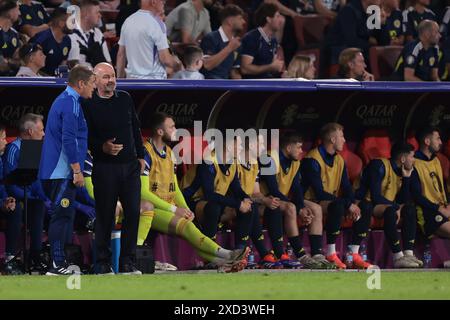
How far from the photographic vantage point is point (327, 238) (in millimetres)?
14117

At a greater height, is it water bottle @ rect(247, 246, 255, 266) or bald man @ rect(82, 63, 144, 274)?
bald man @ rect(82, 63, 144, 274)

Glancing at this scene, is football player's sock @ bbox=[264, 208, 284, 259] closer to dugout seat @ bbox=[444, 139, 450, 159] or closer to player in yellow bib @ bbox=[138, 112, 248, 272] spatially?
player in yellow bib @ bbox=[138, 112, 248, 272]

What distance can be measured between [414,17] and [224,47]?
3.35 m

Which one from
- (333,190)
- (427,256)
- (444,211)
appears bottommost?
(427,256)

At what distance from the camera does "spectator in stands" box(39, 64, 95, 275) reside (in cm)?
1168

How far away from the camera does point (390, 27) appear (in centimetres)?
1769

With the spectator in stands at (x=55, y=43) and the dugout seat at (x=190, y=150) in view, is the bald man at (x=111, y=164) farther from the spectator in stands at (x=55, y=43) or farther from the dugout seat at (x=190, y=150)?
the spectator in stands at (x=55, y=43)

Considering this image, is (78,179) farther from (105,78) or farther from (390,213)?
(390,213)

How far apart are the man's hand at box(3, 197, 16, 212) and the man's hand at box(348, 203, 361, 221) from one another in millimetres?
3370

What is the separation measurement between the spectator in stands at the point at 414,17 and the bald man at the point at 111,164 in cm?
668

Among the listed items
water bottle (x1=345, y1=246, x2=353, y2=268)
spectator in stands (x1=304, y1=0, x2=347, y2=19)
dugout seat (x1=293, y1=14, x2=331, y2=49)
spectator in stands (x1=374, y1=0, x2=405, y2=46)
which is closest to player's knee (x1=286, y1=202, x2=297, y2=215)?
water bottle (x1=345, y1=246, x2=353, y2=268)

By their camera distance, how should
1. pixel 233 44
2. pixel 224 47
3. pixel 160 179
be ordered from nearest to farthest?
1. pixel 160 179
2. pixel 233 44
3. pixel 224 47

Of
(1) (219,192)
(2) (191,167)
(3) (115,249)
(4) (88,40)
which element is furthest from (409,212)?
(4) (88,40)

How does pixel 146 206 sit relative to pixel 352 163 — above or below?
below
